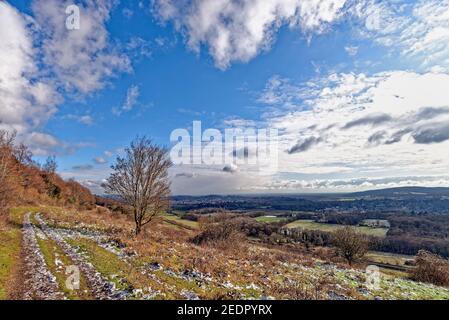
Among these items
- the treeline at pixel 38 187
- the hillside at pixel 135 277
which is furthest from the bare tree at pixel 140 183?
the treeline at pixel 38 187

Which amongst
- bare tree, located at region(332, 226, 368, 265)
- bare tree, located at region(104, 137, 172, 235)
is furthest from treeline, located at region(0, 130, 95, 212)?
bare tree, located at region(332, 226, 368, 265)

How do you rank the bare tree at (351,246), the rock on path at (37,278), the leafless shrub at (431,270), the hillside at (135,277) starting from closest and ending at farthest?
the rock on path at (37,278) → the hillside at (135,277) → the leafless shrub at (431,270) → the bare tree at (351,246)

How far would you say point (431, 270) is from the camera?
89.1ft

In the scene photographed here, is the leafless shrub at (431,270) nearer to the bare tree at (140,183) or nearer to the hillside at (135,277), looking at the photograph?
the hillside at (135,277)

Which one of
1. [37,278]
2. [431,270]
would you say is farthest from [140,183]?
[431,270]

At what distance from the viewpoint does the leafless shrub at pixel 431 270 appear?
25891mm

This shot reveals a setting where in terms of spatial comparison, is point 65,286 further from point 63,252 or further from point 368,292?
point 368,292

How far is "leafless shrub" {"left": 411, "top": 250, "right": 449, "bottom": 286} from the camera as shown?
84.9 ft

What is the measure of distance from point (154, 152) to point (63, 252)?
13.5 m

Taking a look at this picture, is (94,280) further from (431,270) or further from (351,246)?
(351,246)

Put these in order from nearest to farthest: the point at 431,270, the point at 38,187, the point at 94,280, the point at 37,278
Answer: the point at 94,280 → the point at 37,278 → the point at 431,270 → the point at 38,187

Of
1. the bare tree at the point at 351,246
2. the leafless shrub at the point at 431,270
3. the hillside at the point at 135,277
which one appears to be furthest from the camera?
the bare tree at the point at 351,246

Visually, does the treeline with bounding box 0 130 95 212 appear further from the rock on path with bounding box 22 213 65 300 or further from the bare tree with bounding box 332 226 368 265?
the bare tree with bounding box 332 226 368 265
